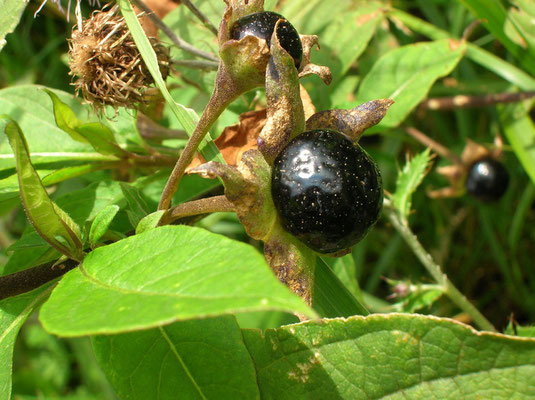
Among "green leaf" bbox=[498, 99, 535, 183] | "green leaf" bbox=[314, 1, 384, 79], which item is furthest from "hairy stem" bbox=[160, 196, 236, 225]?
"green leaf" bbox=[498, 99, 535, 183]

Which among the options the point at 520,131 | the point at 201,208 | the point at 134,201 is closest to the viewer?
the point at 201,208

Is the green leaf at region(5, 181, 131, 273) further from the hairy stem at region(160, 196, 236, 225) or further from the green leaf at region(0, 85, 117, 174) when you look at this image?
the hairy stem at region(160, 196, 236, 225)

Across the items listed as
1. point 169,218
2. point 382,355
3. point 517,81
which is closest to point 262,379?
point 382,355

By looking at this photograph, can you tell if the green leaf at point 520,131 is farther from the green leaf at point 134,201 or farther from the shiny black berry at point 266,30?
the green leaf at point 134,201

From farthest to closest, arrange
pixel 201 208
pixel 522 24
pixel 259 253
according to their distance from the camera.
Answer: pixel 522 24, pixel 201 208, pixel 259 253

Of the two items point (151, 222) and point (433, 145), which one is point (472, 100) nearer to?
point (433, 145)

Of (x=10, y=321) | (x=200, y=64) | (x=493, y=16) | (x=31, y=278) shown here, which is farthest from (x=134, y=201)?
(x=493, y=16)
